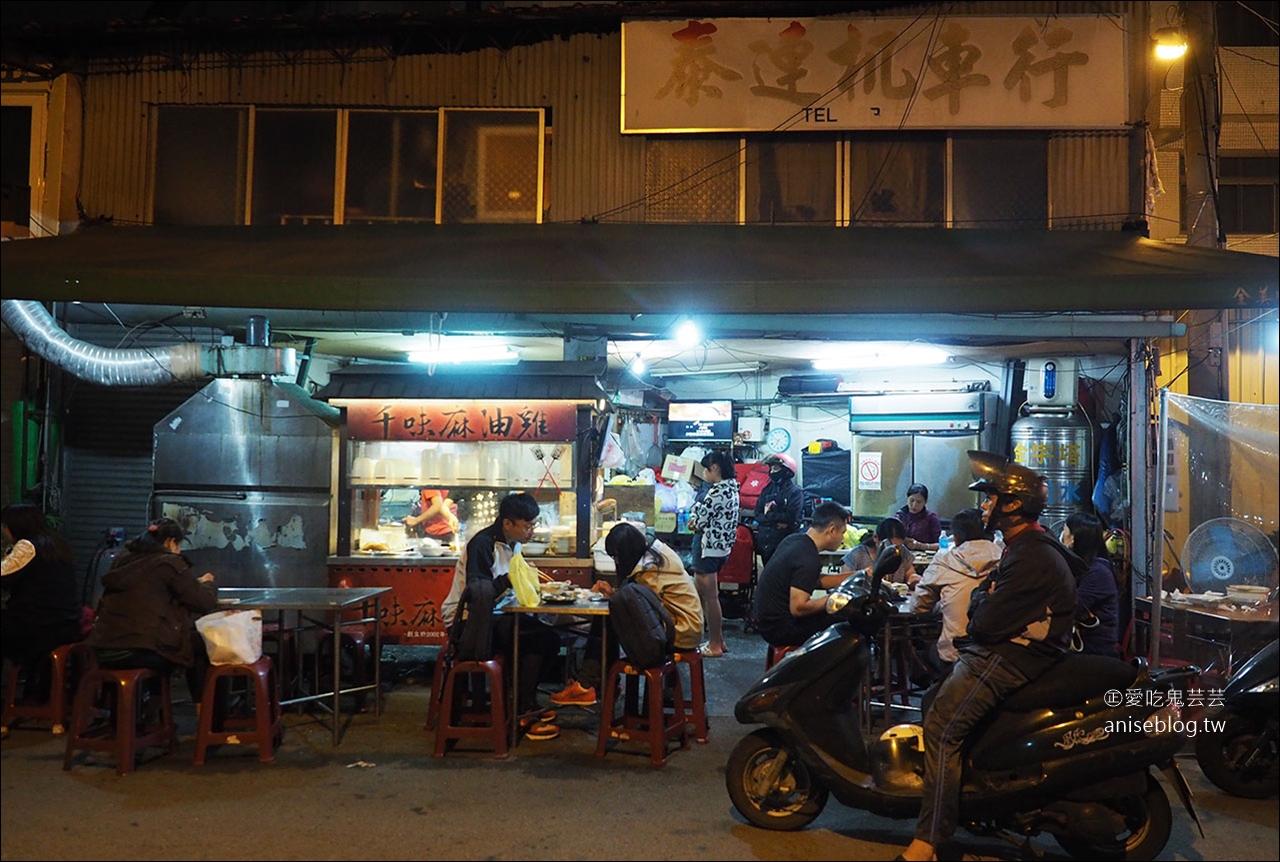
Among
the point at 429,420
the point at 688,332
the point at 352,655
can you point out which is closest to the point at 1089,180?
the point at 688,332

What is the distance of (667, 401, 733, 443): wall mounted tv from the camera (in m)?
14.2

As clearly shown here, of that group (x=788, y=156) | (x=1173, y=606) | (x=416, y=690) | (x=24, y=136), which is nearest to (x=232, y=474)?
(x=416, y=690)

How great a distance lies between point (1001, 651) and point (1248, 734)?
2.41 metres

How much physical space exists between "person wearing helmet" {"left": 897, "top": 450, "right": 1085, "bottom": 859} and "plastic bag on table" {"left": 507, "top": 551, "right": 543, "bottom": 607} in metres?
3.23

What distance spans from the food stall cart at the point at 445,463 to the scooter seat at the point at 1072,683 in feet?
16.7

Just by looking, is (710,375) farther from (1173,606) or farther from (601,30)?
(1173,606)

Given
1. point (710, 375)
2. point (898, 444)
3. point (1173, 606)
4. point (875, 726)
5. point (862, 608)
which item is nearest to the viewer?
point (862, 608)

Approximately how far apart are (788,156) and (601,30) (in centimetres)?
235

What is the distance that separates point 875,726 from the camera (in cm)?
767

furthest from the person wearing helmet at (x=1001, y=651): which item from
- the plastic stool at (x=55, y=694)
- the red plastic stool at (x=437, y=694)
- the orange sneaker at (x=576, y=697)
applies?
the plastic stool at (x=55, y=694)

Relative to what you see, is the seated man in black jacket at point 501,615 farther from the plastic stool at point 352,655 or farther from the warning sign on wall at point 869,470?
the warning sign on wall at point 869,470

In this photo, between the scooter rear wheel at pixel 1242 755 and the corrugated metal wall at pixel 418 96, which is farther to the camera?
the corrugated metal wall at pixel 418 96

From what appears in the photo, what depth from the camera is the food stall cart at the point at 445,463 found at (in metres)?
9.28

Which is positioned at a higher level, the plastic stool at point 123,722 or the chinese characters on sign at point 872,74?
the chinese characters on sign at point 872,74
